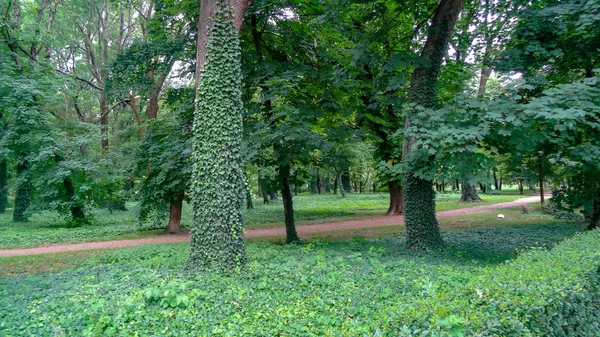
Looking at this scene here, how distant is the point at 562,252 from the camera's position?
5254 millimetres

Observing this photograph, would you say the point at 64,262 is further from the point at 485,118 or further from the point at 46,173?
the point at 485,118

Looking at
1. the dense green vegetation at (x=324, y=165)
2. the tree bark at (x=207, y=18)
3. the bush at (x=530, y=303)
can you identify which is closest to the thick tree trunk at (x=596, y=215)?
the dense green vegetation at (x=324, y=165)

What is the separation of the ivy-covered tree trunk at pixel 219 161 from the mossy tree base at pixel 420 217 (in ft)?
13.7

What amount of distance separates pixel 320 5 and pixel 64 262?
9.09m

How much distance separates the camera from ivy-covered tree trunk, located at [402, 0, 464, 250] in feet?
27.7

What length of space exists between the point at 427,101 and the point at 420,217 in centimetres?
271

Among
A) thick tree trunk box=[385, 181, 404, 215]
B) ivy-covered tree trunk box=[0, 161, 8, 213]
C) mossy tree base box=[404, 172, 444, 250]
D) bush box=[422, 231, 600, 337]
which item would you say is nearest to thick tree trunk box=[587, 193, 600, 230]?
mossy tree base box=[404, 172, 444, 250]

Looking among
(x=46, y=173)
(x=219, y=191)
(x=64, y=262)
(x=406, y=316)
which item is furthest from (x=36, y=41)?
(x=406, y=316)

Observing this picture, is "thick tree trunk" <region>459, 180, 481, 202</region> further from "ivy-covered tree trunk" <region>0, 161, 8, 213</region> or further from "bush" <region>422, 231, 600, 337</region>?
"ivy-covered tree trunk" <region>0, 161, 8, 213</region>

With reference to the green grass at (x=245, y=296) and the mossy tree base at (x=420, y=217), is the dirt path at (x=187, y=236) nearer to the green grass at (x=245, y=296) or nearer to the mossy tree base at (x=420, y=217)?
the green grass at (x=245, y=296)

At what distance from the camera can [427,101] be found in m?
8.49

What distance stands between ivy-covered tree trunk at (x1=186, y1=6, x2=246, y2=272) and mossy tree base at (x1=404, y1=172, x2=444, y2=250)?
418 centimetres

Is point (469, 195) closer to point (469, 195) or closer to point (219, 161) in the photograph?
point (469, 195)

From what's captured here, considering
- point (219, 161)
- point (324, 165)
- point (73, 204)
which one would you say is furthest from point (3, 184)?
point (219, 161)
